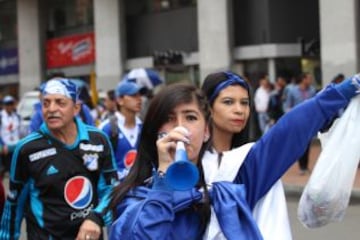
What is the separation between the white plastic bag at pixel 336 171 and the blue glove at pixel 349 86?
8 centimetres

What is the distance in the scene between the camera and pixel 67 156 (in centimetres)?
423

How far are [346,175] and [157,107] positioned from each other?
79cm

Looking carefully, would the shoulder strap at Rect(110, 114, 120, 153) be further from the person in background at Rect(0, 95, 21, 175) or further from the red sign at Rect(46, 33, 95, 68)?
the red sign at Rect(46, 33, 95, 68)

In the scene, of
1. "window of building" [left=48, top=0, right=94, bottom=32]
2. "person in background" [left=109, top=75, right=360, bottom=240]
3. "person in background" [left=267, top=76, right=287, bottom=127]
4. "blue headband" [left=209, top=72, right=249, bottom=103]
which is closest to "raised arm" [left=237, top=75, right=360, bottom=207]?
"person in background" [left=109, top=75, right=360, bottom=240]

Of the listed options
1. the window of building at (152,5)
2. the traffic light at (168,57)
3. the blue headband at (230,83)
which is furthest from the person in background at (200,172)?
the window of building at (152,5)

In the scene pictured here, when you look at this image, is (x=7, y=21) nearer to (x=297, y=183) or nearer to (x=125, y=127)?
(x=297, y=183)

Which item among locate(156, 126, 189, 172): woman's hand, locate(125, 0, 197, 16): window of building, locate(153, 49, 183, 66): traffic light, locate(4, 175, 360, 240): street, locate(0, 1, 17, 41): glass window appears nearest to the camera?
locate(156, 126, 189, 172): woman's hand

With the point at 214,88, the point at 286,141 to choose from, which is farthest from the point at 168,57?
the point at 286,141

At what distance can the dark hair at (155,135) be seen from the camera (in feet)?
7.81

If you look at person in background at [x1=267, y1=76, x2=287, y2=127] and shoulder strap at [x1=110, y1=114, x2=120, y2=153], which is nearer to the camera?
shoulder strap at [x1=110, y1=114, x2=120, y2=153]

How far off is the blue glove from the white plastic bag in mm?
83

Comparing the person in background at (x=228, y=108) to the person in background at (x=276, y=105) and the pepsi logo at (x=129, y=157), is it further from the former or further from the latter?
the person in background at (x=276, y=105)

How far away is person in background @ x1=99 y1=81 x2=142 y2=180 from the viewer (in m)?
6.42

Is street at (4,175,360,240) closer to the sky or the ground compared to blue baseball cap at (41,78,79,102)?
closer to the ground
